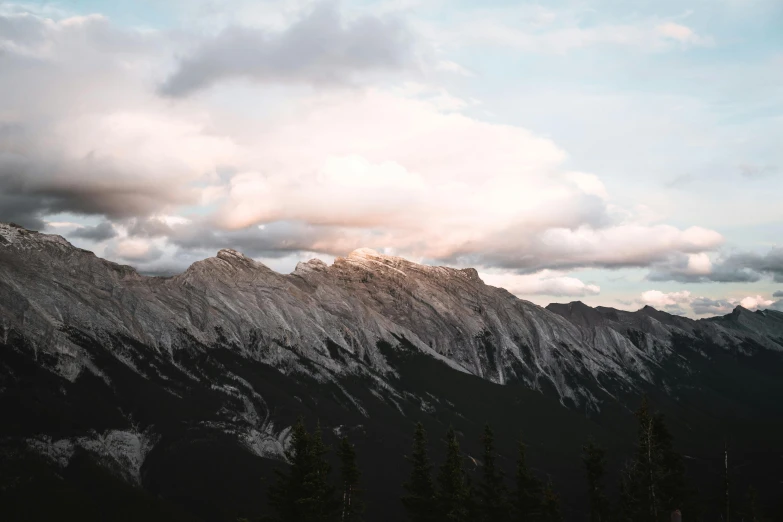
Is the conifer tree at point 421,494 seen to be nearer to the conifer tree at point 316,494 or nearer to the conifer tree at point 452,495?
the conifer tree at point 452,495

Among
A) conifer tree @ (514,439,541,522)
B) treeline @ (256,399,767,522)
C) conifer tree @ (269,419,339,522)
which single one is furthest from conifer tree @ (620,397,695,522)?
conifer tree @ (269,419,339,522)

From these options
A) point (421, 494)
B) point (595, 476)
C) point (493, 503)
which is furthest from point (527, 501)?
point (595, 476)

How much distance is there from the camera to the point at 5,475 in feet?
581

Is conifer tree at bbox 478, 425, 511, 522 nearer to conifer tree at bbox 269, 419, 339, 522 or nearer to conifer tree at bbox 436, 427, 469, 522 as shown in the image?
conifer tree at bbox 436, 427, 469, 522

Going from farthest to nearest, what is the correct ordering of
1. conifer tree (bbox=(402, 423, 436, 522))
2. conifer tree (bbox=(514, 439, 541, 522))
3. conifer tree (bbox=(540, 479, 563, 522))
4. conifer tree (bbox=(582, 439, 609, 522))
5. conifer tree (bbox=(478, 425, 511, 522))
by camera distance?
conifer tree (bbox=(582, 439, 609, 522)) < conifer tree (bbox=(478, 425, 511, 522)) < conifer tree (bbox=(540, 479, 563, 522)) < conifer tree (bbox=(514, 439, 541, 522)) < conifer tree (bbox=(402, 423, 436, 522))

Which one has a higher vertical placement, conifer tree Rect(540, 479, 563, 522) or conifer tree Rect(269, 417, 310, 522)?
conifer tree Rect(269, 417, 310, 522)

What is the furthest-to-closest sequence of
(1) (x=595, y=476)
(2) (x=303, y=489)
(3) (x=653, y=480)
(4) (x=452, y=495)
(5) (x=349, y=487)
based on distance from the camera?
1. (1) (x=595, y=476)
2. (5) (x=349, y=487)
3. (4) (x=452, y=495)
4. (3) (x=653, y=480)
5. (2) (x=303, y=489)

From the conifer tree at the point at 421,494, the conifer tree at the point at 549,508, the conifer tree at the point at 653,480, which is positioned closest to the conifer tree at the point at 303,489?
the conifer tree at the point at 421,494

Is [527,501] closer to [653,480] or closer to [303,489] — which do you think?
[653,480]

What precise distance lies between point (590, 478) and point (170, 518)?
147744mm

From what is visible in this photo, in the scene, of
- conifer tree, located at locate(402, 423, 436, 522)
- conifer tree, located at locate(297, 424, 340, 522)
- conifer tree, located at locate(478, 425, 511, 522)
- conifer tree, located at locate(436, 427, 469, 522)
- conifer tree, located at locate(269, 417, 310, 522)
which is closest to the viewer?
conifer tree, located at locate(297, 424, 340, 522)

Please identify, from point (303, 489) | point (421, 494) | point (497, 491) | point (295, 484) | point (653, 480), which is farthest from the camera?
point (497, 491)

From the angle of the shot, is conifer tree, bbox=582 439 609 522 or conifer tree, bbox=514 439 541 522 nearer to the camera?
conifer tree, bbox=514 439 541 522

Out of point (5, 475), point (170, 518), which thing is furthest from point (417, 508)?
point (5, 475)
